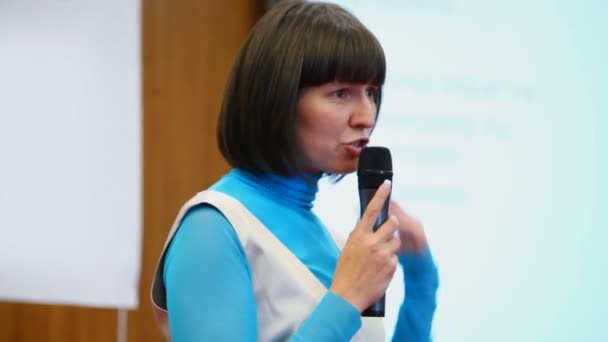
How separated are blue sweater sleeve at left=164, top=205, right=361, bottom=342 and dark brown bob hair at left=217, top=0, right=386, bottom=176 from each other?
0.51 feet

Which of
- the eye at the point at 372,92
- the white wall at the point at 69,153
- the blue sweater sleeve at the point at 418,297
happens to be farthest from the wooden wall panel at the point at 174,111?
the eye at the point at 372,92

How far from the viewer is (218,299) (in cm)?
108

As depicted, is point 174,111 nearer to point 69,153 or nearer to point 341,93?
point 69,153

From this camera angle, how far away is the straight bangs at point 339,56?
3.98ft

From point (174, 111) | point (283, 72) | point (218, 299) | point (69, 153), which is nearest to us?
point (218, 299)

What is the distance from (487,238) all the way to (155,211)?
1115mm

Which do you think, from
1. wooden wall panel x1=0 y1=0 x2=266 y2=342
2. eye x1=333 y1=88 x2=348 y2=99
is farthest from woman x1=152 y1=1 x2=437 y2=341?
wooden wall panel x1=0 y1=0 x2=266 y2=342

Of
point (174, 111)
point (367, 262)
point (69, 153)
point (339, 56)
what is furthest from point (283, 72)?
point (174, 111)

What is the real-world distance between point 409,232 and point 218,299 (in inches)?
14.9

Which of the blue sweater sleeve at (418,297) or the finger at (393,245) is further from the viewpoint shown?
the blue sweater sleeve at (418,297)

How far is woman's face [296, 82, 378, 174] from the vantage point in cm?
121

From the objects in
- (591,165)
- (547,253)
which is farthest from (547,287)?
(591,165)

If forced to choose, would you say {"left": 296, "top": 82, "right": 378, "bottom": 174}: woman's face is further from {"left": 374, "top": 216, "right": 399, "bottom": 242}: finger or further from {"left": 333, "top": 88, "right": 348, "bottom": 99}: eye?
{"left": 374, "top": 216, "right": 399, "bottom": 242}: finger

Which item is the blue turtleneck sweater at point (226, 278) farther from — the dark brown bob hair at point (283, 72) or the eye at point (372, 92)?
the eye at point (372, 92)
